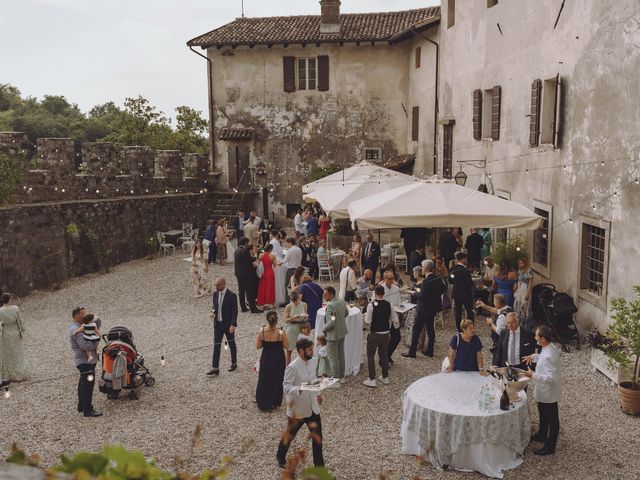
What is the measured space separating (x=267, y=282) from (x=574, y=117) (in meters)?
6.94

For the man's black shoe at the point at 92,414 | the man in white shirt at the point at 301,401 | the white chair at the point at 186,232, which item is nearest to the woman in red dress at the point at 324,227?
the white chair at the point at 186,232

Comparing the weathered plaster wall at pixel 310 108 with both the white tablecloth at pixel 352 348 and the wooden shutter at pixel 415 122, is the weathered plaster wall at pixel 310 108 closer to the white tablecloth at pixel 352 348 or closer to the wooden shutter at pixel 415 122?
the wooden shutter at pixel 415 122

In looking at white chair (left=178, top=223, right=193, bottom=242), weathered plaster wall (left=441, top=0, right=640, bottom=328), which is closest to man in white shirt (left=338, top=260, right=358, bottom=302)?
weathered plaster wall (left=441, top=0, right=640, bottom=328)

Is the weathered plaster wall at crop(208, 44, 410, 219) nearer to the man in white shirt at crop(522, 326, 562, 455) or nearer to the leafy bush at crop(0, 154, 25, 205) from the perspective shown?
the leafy bush at crop(0, 154, 25, 205)

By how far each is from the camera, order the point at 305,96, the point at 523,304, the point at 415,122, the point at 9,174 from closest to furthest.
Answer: the point at 523,304 < the point at 9,174 < the point at 415,122 < the point at 305,96

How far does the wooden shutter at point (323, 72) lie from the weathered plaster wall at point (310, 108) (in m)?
0.23

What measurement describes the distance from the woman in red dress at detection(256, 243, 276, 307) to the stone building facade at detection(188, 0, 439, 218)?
12.3m

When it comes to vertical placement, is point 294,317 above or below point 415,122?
below

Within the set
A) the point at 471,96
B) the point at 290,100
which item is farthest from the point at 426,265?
the point at 290,100

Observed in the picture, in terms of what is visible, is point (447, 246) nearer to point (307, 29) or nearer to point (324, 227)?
point (324, 227)

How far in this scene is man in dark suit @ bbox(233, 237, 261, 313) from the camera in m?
13.7

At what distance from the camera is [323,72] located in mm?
26078

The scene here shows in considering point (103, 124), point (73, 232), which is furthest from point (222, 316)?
point (103, 124)

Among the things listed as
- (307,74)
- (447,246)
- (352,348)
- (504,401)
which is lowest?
(352,348)
